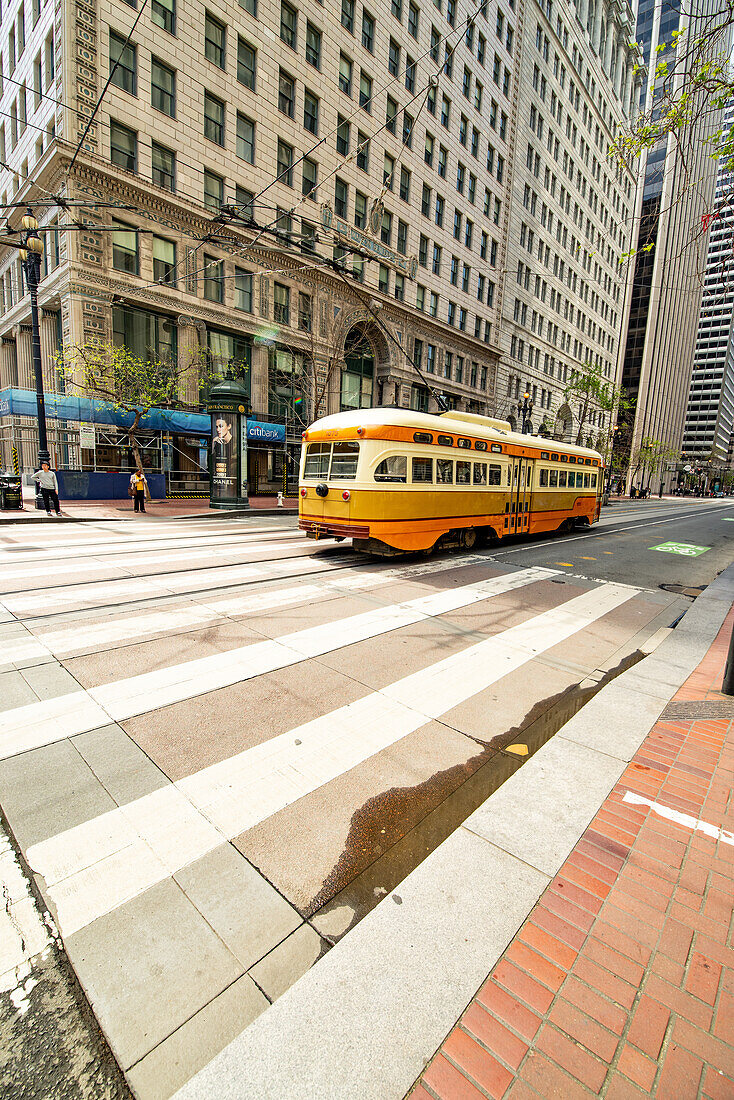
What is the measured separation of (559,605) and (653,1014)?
6543 millimetres

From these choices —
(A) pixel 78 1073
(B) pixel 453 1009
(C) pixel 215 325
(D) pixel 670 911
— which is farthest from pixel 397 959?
(C) pixel 215 325

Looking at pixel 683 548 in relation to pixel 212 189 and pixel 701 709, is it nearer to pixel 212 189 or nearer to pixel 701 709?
pixel 701 709

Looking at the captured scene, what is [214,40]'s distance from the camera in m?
23.0

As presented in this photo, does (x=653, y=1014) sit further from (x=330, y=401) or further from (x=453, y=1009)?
(x=330, y=401)

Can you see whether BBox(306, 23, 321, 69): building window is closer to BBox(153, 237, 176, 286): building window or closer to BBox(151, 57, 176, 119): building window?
BBox(151, 57, 176, 119): building window

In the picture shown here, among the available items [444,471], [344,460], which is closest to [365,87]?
[444,471]

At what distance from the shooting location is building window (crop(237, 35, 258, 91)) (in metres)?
23.9

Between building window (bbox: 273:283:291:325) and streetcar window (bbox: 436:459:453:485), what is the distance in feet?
67.1

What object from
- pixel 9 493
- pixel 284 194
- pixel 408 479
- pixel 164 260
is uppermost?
pixel 284 194

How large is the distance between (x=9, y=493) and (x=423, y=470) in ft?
50.1

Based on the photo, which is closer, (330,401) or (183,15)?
(183,15)

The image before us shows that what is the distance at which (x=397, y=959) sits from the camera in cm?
208

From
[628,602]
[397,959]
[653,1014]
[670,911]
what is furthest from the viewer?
[628,602]

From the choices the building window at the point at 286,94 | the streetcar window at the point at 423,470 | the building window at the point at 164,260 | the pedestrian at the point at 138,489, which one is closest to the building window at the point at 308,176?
the building window at the point at 286,94
